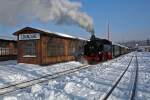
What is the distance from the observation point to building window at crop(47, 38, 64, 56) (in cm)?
2536

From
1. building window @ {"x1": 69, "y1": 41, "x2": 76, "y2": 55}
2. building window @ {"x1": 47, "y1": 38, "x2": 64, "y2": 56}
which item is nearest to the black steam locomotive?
building window @ {"x1": 69, "y1": 41, "x2": 76, "y2": 55}

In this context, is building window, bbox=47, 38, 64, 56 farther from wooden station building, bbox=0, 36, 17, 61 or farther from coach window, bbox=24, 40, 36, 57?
wooden station building, bbox=0, 36, 17, 61

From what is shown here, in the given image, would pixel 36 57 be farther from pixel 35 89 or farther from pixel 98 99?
pixel 98 99

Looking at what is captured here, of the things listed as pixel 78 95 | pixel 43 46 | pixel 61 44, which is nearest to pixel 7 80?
pixel 78 95

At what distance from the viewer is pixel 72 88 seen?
442 inches

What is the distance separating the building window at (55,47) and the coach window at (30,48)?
5.48 feet

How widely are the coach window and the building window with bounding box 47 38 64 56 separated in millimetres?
1672

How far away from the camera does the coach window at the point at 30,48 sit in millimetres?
23783

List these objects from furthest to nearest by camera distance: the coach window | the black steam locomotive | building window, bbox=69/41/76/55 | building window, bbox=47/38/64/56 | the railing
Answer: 1. building window, bbox=69/41/76/55
2. the railing
3. the black steam locomotive
4. building window, bbox=47/38/64/56
5. the coach window

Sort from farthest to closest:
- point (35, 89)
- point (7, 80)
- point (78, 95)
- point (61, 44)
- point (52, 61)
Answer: point (61, 44) < point (52, 61) < point (7, 80) < point (35, 89) < point (78, 95)

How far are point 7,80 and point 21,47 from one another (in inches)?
398

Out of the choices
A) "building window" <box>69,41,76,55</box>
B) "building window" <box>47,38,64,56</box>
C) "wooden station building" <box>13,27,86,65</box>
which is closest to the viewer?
"wooden station building" <box>13,27,86,65</box>

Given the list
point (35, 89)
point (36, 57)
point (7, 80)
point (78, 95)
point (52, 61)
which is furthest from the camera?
point (52, 61)

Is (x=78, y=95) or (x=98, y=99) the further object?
(x=78, y=95)
